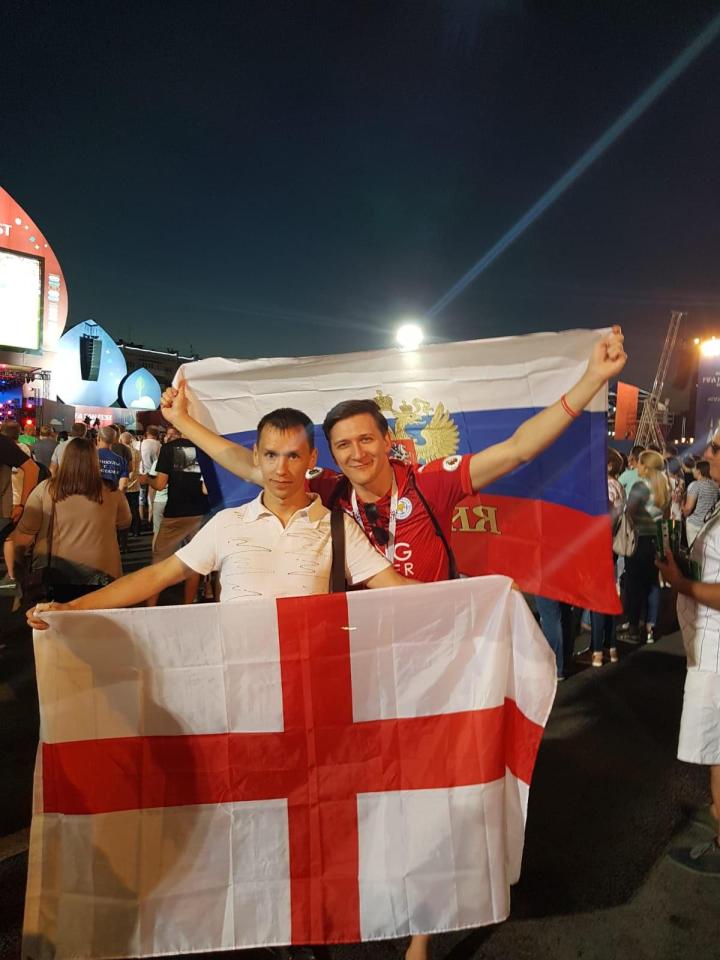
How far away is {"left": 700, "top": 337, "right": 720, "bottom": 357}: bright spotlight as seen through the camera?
20.6 meters

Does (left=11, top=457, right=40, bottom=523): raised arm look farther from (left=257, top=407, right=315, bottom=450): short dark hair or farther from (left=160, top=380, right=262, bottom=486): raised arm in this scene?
(left=257, top=407, right=315, bottom=450): short dark hair

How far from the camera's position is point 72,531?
4320 millimetres

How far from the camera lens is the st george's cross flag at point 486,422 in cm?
309

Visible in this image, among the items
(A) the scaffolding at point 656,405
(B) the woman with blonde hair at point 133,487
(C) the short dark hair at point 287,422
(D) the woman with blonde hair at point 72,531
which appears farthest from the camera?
(A) the scaffolding at point 656,405

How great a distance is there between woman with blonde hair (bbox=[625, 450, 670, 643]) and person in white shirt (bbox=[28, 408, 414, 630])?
470 centimetres

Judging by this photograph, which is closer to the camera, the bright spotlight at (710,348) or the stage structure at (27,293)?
the stage structure at (27,293)

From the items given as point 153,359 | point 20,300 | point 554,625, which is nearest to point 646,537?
point 554,625

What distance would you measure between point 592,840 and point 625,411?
9.54 metres

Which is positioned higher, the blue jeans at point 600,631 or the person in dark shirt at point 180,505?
the person in dark shirt at point 180,505

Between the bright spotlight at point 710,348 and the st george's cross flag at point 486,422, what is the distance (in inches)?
808

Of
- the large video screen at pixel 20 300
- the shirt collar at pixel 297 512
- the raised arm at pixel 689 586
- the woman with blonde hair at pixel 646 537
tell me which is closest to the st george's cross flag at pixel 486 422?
the raised arm at pixel 689 586

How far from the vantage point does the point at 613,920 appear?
8.64 feet

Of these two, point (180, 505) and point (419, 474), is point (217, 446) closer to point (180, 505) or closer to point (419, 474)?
point (419, 474)

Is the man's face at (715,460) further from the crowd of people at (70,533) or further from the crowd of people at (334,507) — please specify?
the crowd of people at (70,533)
